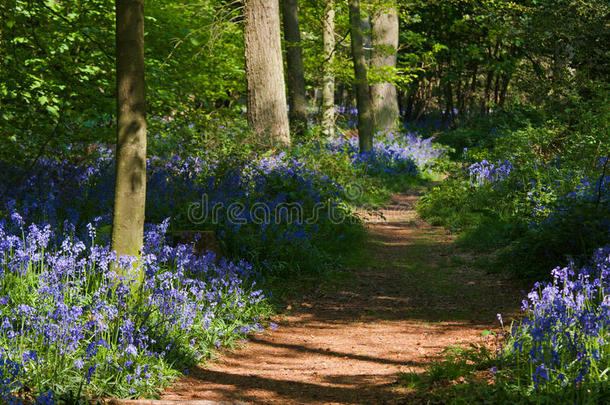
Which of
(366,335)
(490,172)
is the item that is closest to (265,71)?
(490,172)

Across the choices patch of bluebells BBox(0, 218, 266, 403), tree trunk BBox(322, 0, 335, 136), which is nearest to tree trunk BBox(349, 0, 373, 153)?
tree trunk BBox(322, 0, 335, 136)

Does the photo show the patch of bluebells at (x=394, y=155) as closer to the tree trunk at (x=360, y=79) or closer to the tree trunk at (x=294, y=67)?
the tree trunk at (x=360, y=79)

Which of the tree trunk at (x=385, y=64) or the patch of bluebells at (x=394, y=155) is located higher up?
the tree trunk at (x=385, y=64)

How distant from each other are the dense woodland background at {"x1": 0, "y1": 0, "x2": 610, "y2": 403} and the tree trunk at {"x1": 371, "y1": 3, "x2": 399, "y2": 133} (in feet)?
8.57

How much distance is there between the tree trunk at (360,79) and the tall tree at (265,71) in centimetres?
416

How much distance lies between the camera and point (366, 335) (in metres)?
5.54

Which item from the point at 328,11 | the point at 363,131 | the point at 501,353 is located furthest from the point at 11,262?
the point at 328,11

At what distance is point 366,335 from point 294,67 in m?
9.30

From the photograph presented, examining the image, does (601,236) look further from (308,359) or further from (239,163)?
(239,163)

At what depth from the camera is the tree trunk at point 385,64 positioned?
19.1 metres

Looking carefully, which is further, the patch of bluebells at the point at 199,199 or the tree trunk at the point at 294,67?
the tree trunk at the point at 294,67

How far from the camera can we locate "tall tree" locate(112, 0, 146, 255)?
184 inches

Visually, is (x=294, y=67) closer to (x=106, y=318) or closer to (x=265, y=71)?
(x=265, y=71)

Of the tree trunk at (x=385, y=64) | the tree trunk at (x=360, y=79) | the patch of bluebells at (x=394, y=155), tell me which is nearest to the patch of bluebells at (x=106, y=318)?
the patch of bluebells at (x=394, y=155)
